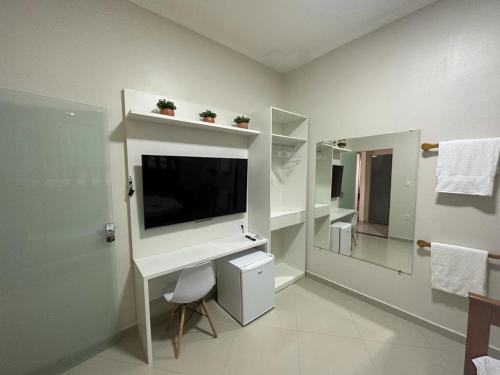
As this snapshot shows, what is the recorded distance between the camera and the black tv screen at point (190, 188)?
1.76m

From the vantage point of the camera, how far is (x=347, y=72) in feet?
7.52

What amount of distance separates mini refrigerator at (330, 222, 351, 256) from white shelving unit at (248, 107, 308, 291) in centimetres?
40

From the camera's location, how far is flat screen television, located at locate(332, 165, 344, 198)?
96.1 inches

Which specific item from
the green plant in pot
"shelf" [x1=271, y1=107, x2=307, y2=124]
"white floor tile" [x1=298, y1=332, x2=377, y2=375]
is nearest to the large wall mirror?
"shelf" [x1=271, y1=107, x2=307, y2=124]

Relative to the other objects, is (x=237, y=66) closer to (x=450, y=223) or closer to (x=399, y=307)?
(x=450, y=223)

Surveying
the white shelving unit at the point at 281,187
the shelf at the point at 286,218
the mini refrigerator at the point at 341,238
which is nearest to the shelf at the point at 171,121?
the white shelving unit at the point at 281,187

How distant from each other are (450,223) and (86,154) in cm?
304

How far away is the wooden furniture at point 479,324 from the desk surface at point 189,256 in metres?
1.57

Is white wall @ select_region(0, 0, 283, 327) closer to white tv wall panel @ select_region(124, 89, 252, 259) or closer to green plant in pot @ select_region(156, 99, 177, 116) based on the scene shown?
white tv wall panel @ select_region(124, 89, 252, 259)

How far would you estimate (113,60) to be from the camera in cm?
165

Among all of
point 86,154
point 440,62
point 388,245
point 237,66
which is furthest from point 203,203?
point 440,62

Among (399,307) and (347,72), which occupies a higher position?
(347,72)

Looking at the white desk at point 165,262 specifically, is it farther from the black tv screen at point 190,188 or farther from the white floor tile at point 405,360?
the white floor tile at point 405,360

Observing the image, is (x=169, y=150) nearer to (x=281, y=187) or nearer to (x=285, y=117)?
(x=285, y=117)
